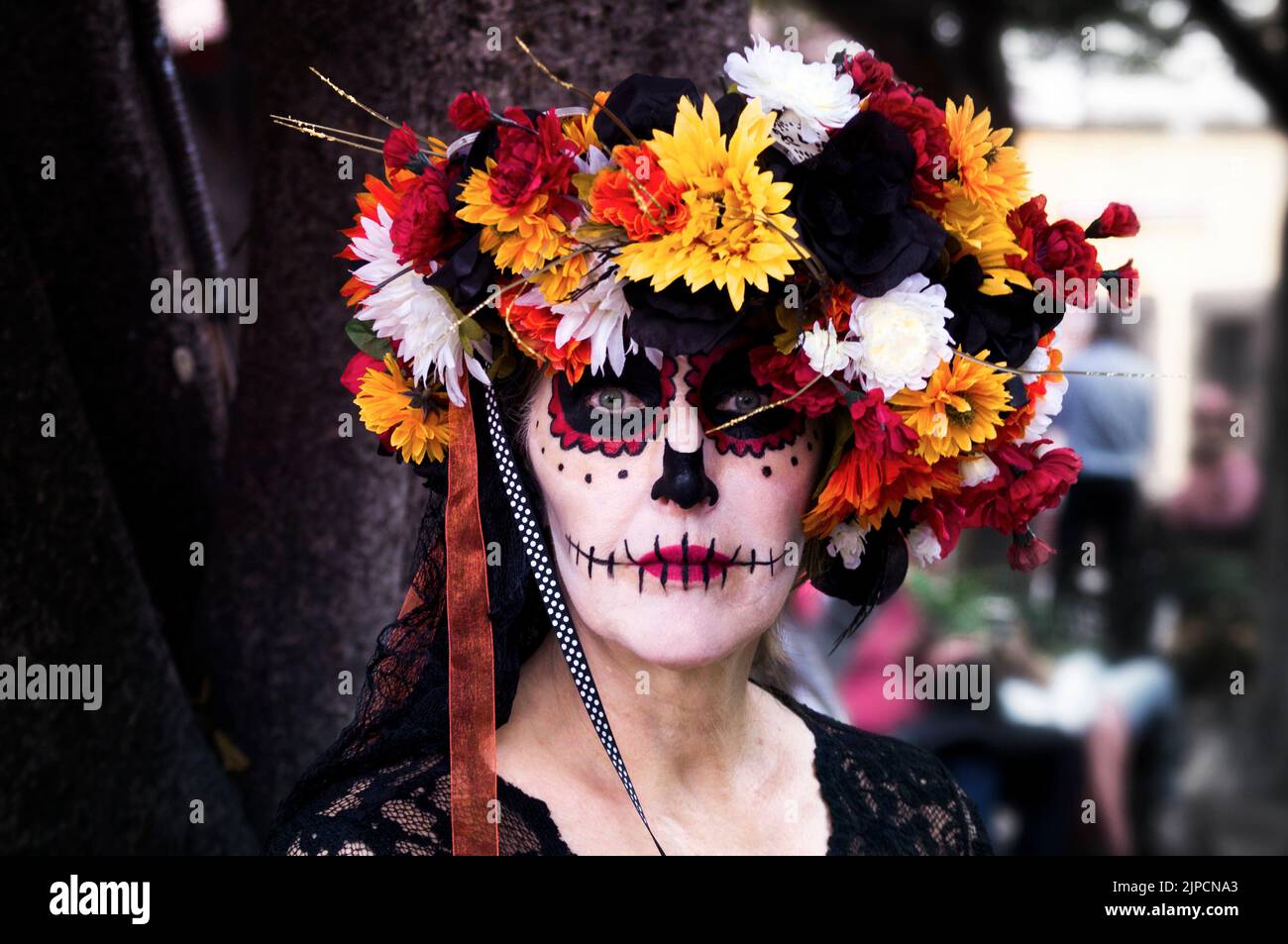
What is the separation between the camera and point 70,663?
9.43ft

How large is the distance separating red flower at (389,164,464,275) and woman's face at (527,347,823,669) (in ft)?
0.94

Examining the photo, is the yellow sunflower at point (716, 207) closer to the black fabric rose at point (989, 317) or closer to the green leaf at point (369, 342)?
the black fabric rose at point (989, 317)

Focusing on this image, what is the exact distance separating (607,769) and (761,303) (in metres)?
0.83

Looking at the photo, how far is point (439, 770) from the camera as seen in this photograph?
240 centimetres

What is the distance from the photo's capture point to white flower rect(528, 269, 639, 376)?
2.28m

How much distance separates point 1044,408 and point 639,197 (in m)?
0.82

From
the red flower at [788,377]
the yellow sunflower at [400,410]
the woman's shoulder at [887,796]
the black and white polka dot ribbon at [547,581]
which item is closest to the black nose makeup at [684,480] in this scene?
the red flower at [788,377]

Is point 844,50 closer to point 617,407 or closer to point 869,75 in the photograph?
point 869,75

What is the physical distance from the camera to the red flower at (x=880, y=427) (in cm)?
232

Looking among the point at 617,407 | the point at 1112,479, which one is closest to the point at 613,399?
the point at 617,407

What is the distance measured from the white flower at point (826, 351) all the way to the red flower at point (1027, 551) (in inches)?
21.3
